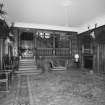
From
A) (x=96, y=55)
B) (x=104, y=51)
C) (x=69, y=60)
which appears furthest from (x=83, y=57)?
(x=104, y=51)

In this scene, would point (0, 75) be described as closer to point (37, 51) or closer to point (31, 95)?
point (31, 95)

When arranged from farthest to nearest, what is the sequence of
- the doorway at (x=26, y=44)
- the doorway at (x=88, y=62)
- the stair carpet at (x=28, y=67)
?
the doorway at (x=26, y=44) → the doorway at (x=88, y=62) → the stair carpet at (x=28, y=67)

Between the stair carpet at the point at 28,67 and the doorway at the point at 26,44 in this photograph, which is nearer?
the stair carpet at the point at 28,67

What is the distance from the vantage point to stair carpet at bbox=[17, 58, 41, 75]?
6.66 meters

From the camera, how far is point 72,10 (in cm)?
568

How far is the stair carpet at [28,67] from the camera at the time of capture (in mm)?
6662

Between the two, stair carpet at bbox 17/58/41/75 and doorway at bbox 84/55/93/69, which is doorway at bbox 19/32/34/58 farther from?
doorway at bbox 84/55/93/69

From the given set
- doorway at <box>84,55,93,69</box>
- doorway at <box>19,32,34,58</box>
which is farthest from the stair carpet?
doorway at <box>84,55,93,69</box>

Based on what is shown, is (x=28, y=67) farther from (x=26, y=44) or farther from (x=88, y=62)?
(x=88, y=62)

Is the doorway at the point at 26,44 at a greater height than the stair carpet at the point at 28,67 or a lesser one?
greater

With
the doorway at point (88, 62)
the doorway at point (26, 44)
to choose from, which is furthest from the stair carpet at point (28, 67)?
the doorway at point (88, 62)

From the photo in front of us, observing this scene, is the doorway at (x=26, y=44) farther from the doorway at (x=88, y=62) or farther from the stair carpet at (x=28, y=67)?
the doorway at (x=88, y=62)

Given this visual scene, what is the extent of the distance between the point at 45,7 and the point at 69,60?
16.7 feet

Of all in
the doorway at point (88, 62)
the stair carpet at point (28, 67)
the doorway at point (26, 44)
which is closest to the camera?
→ the stair carpet at point (28, 67)
